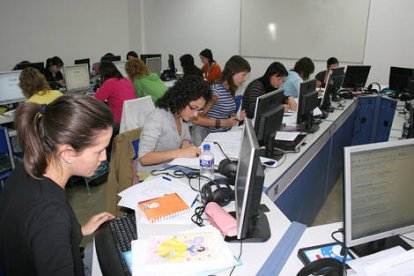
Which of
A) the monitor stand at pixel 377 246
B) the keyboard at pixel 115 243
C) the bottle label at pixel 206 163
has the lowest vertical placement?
the keyboard at pixel 115 243

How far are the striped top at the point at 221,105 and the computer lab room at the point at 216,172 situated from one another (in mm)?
13

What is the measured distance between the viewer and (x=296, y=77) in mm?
4109

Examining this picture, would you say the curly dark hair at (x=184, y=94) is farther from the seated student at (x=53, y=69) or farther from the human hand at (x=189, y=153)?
the seated student at (x=53, y=69)

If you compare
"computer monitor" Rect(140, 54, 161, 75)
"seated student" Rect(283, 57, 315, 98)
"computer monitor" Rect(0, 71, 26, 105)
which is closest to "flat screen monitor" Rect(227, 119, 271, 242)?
"seated student" Rect(283, 57, 315, 98)

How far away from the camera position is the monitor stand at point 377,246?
117cm

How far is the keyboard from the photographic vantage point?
3.61 feet

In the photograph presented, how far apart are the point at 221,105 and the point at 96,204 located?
1.53m

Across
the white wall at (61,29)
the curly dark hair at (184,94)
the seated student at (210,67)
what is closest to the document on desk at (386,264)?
the curly dark hair at (184,94)

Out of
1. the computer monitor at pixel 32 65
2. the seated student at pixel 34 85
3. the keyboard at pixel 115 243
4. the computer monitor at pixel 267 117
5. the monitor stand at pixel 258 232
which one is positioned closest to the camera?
the keyboard at pixel 115 243

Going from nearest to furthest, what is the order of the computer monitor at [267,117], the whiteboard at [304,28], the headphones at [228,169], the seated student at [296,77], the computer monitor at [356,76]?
the headphones at [228,169] < the computer monitor at [267,117] < the seated student at [296,77] < the computer monitor at [356,76] < the whiteboard at [304,28]

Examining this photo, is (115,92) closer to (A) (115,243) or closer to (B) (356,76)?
(A) (115,243)

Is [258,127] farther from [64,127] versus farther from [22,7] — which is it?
[22,7]

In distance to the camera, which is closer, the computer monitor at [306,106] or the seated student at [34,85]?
the computer monitor at [306,106]

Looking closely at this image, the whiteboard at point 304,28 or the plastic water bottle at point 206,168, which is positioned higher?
the whiteboard at point 304,28
